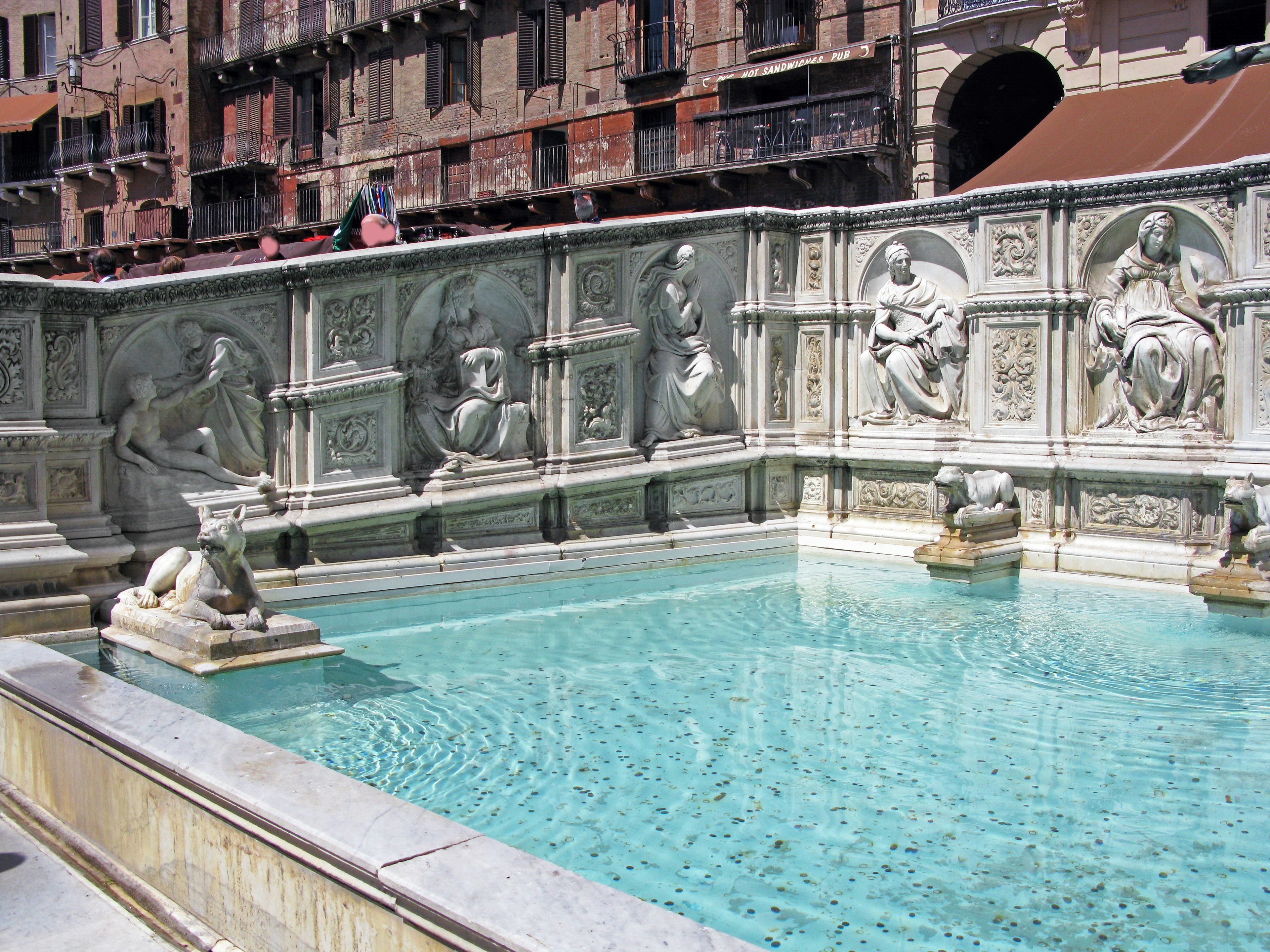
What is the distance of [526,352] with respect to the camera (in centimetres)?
959

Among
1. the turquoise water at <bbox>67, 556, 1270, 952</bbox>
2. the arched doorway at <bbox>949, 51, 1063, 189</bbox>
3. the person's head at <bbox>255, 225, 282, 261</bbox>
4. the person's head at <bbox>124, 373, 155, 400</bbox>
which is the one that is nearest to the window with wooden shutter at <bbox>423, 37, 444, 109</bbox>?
the arched doorway at <bbox>949, 51, 1063, 189</bbox>

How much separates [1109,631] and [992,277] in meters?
3.48

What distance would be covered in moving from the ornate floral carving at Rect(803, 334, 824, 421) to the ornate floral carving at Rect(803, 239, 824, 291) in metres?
0.46

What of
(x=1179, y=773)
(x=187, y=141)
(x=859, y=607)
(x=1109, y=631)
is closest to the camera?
(x=1179, y=773)

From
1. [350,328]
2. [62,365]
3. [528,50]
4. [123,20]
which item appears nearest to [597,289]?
[350,328]

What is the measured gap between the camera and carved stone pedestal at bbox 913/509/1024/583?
30.2 feet

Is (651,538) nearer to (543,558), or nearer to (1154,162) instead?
(543,558)

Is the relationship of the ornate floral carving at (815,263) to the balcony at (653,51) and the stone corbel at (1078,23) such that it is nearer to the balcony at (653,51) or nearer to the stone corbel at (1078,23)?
the stone corbel at (1078,23)

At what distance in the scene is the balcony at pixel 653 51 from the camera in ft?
86.4

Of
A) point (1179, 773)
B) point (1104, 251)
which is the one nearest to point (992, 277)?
point (1104, 251)

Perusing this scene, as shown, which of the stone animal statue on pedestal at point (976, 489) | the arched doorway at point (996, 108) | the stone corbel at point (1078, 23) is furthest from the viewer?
the arched doorway at point (996, 108)

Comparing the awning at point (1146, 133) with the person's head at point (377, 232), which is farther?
the awning at point (1146, 133)

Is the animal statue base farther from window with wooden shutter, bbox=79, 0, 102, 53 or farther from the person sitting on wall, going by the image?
window with wooden shutter, bbox=79, 0, 102, 53

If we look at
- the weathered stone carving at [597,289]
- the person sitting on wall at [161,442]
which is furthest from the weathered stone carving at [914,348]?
the person sitting on wall at [161,442]
